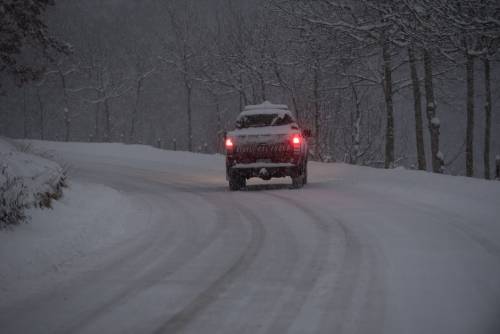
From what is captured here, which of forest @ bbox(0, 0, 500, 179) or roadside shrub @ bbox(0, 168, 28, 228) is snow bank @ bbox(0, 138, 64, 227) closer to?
roadside shrub @ bbox(0, 168, 28, 228)

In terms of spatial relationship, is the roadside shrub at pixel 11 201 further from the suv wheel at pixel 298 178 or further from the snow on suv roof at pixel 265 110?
the snow on suv roof at pixel 265 110

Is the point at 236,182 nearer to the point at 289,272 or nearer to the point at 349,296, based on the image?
the point at 289,272

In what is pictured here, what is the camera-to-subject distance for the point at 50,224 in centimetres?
920

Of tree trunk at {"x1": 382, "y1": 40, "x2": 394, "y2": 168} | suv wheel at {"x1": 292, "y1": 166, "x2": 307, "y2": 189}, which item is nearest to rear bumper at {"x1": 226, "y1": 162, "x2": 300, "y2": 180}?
suv wheel at {"x1": 292, "y1": 166, "x2": 307, "y2": 189}

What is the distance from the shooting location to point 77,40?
191 feet

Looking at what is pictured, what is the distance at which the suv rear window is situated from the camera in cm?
1623

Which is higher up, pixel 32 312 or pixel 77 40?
pixel 77 40

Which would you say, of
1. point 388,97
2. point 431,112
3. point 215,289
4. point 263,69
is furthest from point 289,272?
point 263,69

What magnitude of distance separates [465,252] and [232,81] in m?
35.7

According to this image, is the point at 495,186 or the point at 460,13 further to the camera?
the point at 460,13

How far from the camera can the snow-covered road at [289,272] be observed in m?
4.91

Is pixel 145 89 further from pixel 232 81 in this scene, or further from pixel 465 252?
pixel 465 252

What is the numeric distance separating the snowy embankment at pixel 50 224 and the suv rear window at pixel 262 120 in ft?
13.1

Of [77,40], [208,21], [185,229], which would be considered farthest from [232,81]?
[185,229]
